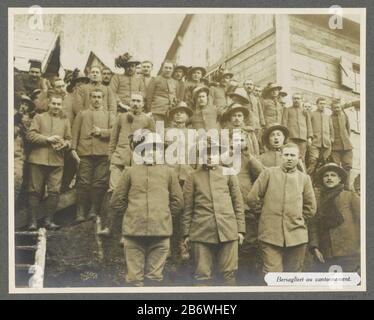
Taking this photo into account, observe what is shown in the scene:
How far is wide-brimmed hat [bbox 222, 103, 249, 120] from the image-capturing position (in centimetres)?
464

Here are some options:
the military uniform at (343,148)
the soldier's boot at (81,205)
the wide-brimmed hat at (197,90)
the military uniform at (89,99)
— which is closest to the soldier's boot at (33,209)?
the soldier's boot at (81,205)

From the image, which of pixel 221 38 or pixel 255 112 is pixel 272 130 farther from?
pixel 221 38

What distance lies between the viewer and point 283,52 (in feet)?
15.4

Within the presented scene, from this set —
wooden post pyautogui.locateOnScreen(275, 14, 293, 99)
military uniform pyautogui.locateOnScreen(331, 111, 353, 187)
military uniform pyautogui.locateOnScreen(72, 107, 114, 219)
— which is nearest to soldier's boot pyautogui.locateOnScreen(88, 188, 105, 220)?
military uniform pyautogui.locateOnScreen(72, 107, 114, 219)

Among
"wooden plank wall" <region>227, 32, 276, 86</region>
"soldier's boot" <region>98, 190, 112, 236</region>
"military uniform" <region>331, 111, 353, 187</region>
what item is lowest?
"soldier's boot" <region>98, 190, 112, 236</region>

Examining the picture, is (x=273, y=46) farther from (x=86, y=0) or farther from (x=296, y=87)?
(x=86, y=0)

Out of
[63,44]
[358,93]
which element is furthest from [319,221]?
[63,44]

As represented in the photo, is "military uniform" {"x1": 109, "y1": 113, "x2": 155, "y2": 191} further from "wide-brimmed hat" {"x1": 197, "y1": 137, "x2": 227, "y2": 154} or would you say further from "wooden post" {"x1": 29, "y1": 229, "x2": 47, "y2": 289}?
"wooden post" {"x1": 29, "y1": 229, "x2": 47, "y2": 289}

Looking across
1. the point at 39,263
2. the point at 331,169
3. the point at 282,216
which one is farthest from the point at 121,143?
the point at 331,169

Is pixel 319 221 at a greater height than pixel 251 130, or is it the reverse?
pixel 251 130

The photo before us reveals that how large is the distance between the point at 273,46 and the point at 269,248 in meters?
1.50

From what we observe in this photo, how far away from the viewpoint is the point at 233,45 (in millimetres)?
4664

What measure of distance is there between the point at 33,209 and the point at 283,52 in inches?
85.7
